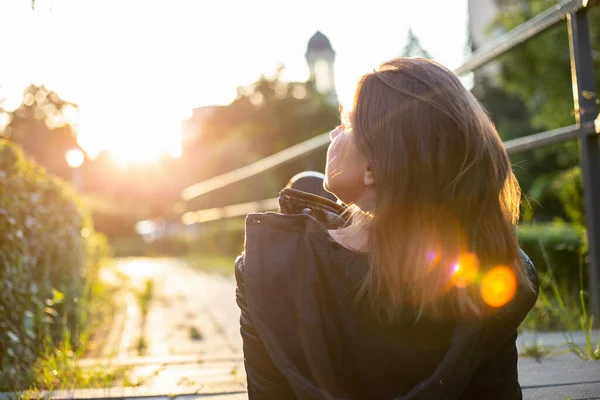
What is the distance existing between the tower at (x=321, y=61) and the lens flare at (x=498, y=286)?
26753 millimetres

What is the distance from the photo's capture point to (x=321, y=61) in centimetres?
2848

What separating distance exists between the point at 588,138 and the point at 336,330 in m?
1.63

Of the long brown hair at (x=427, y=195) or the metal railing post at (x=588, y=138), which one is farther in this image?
the metal railing post at (x=588, y=138)

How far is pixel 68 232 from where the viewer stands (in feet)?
12.3

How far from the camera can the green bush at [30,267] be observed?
2332 mm

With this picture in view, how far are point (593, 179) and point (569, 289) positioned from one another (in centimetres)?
211

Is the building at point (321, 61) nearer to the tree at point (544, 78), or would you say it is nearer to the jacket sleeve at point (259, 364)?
the tree at point (544, 78)

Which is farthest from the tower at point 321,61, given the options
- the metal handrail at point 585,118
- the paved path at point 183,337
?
the metal handrail at point 585,118

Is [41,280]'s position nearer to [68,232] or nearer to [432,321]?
[68,232]

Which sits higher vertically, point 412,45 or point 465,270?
point 412,45

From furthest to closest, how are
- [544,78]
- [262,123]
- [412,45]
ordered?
[412,45] → [262,123] → [544,78]

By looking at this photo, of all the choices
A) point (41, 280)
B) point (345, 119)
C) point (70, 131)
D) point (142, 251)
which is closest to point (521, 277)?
point (345, 119)

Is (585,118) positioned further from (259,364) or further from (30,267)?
(30,267)

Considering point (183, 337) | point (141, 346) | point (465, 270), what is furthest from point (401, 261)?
point (183, 337)
